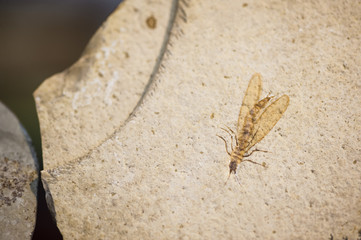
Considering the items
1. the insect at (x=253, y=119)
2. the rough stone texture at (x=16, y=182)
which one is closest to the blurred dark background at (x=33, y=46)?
the rough stone texture at (x=16, y=182)

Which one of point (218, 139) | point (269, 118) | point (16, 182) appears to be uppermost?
point (269, 118)

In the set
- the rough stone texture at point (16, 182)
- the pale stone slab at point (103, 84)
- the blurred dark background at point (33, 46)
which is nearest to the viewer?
the pale stone slab at point (103, 84)

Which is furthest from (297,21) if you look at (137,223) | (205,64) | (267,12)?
(137,223)

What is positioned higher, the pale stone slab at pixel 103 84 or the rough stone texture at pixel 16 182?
the pale stone slab at pixel 103 84

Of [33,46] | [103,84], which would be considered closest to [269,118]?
[103,84]

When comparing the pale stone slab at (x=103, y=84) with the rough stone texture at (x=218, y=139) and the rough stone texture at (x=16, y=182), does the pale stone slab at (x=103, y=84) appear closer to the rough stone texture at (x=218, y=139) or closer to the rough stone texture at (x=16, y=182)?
the rough stone texture at (x=218, y=139)

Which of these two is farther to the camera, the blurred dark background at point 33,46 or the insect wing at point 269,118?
the blurred dark background at point 33,46

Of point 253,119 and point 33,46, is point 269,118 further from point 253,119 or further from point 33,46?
point 33,46

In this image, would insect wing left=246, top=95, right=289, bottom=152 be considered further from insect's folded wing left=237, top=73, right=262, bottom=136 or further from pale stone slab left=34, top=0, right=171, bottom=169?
pale stone slab left=34, top=0, right=171, bottom=169
